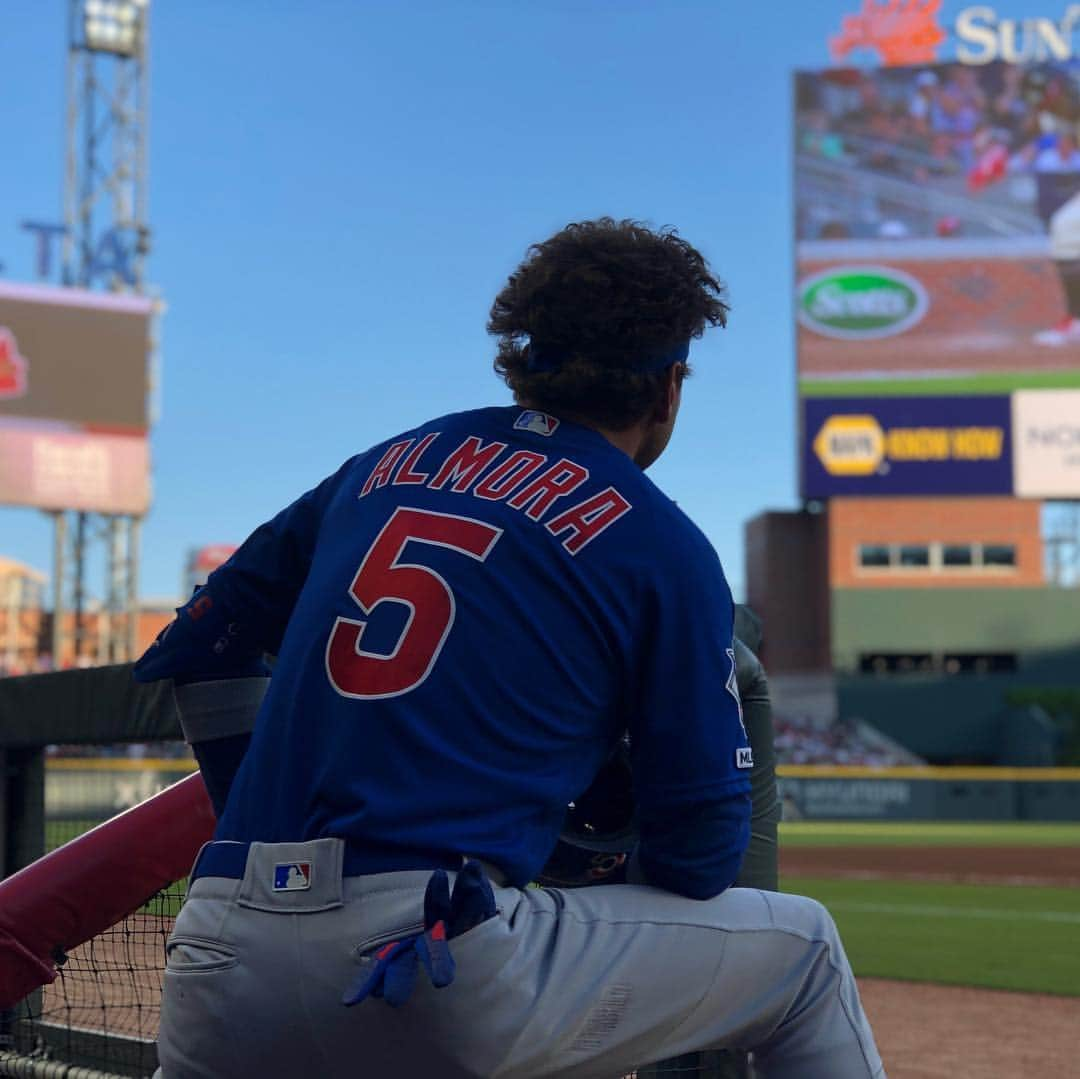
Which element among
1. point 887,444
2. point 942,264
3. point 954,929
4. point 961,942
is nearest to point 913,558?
point 887,444

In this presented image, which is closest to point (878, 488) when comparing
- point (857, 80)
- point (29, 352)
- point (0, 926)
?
point (857, 80)

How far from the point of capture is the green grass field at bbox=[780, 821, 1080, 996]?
343 inches

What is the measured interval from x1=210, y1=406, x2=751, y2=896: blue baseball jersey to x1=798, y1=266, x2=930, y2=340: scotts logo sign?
42303 millimetres

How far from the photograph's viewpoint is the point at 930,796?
98.3 feet

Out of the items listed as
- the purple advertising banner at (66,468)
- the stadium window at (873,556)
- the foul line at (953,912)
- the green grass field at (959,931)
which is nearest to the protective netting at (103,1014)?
the green grass field at (959,931)

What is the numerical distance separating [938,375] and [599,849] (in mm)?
42508

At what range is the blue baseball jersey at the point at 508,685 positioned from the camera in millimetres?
1785

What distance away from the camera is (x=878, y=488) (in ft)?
142

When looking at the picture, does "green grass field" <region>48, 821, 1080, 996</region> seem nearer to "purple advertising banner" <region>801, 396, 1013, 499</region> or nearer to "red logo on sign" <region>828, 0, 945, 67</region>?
"purple advertising banner" <region>801, 396, 1013, 499</region>

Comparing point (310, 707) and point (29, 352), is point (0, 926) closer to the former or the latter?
point (310, 707)

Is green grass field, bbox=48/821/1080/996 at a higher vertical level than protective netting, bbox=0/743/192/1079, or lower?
lower

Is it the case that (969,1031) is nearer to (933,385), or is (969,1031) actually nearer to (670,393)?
(670,393)

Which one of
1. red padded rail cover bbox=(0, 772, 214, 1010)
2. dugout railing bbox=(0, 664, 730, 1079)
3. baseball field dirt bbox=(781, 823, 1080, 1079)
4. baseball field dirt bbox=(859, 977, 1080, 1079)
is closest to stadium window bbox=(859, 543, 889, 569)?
baseball field dirt bbox=(781, 823, 1080, 1079)

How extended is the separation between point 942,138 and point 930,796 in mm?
22821
